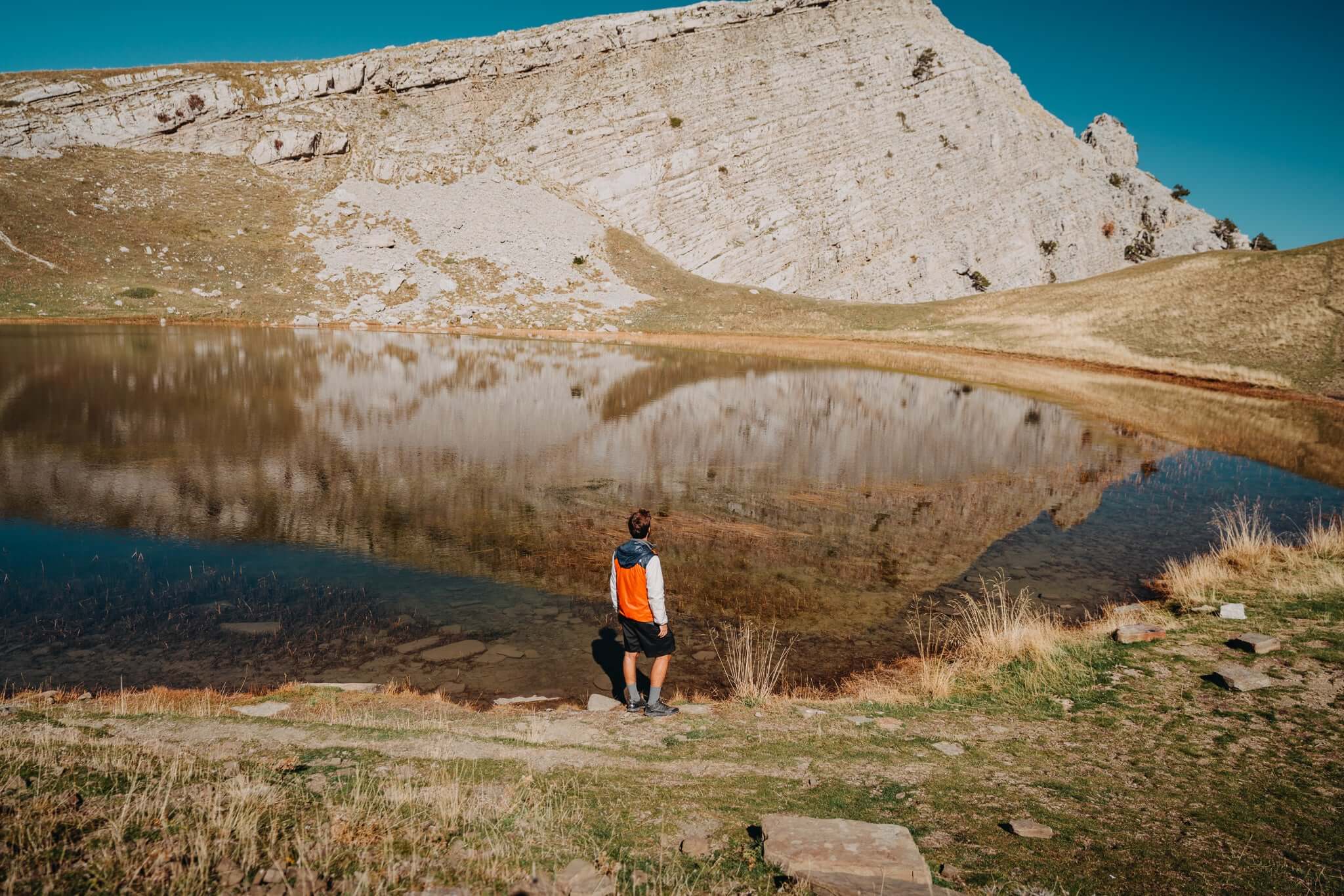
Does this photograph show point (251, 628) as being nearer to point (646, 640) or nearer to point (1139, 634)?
point (646, 640)

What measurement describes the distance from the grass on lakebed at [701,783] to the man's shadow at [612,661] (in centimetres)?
129

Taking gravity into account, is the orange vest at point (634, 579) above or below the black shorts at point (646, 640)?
above

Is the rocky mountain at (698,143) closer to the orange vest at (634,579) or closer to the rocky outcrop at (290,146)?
the rocky outcrop at (290,146)

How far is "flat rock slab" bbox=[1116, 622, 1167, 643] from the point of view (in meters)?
11.1

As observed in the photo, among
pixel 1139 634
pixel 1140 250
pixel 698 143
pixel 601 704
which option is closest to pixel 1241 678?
pixel 1139 634

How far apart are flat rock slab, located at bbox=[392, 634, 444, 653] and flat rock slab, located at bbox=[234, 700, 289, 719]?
7.15 ft

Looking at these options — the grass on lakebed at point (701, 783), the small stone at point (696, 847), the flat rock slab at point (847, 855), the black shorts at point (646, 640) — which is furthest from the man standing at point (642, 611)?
the flat rock slab at point (847, 855)

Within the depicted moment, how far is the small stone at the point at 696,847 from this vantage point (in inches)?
215

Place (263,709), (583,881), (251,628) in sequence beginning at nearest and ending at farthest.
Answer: (583,881) < (263,709) < (251,628)

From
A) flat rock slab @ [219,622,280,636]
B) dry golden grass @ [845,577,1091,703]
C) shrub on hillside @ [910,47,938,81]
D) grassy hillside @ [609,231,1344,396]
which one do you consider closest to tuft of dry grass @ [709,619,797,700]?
dry golden grass @ [845,577,1091,703]

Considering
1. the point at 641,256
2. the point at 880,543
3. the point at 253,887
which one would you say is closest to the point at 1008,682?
the point at 880,543

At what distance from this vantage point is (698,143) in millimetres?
111000

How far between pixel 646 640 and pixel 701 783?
2.72m

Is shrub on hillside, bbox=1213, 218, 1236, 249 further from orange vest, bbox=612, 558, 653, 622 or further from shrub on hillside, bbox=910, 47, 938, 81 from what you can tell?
orange vest, bbox=612, 558, 653, 622
